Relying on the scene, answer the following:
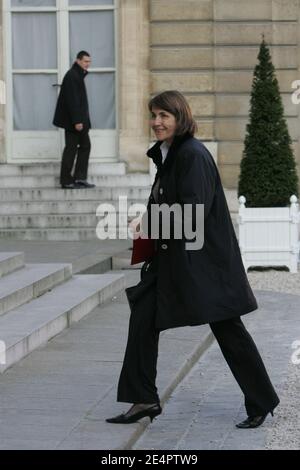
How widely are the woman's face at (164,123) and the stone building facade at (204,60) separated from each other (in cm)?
1094

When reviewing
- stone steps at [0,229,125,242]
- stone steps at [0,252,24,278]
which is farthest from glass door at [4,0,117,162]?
stone steps at [0,252,24,278]

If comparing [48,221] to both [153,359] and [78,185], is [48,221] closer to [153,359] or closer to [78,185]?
[78,185]

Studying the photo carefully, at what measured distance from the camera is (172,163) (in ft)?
22.0

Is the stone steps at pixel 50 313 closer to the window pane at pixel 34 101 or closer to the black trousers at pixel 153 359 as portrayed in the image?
the black trousers at pixel 153 359

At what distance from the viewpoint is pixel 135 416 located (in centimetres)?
679

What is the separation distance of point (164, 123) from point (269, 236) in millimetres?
7758

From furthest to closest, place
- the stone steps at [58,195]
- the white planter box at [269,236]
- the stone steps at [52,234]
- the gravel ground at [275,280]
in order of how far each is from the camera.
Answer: the stone steps at [58,195] < the stone steps at [52,234] < the white planter box at [269,236] < the gravel ground at [275,280]

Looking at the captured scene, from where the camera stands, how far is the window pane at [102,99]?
59.1 feet

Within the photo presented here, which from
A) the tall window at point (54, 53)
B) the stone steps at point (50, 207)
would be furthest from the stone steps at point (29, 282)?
the tall window at point (54, 53)

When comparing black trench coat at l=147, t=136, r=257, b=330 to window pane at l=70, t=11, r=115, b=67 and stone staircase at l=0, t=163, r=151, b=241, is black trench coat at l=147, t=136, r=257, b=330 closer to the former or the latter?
stone staircase at l=0, t=163, r=151, b=241

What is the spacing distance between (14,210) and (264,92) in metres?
3.82

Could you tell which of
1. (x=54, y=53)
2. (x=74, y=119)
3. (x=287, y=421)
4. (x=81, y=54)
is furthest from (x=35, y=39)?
(x=287, y=421)

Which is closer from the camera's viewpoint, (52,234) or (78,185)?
(52,234)
